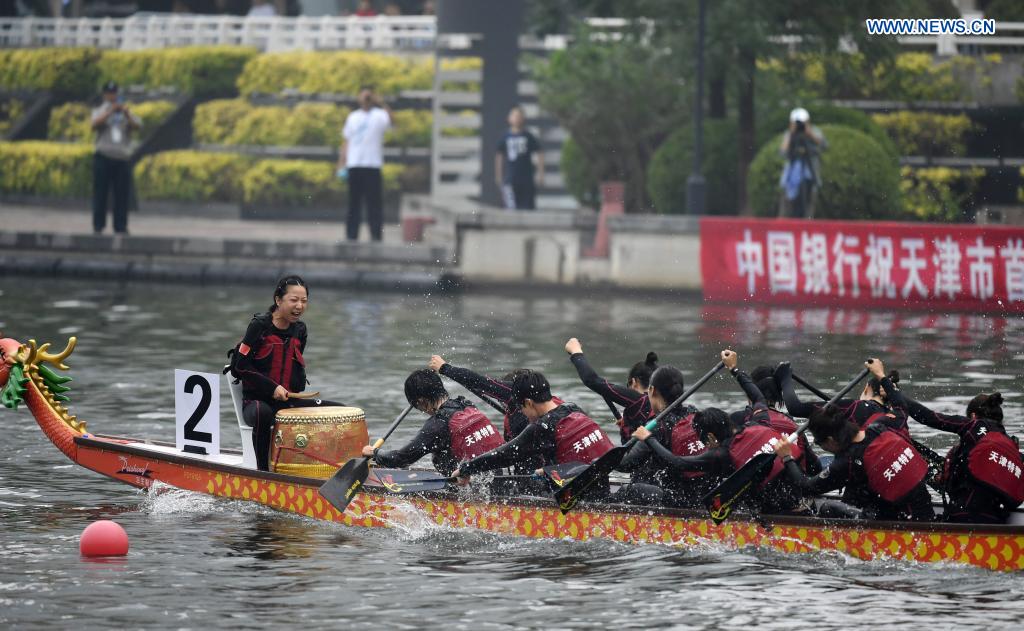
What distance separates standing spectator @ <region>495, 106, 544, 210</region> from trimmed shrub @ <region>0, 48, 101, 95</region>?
501 inches

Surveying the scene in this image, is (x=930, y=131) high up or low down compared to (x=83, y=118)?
down

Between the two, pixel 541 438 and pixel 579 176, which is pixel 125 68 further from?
pixel 541 438

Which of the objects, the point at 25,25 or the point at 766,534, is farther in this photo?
the point at 25,25

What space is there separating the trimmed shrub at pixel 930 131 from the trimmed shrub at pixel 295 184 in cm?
907

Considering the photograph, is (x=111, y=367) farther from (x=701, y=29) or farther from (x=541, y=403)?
(x=701, y=29)

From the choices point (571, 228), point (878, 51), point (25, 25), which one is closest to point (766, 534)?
point (571, 228)

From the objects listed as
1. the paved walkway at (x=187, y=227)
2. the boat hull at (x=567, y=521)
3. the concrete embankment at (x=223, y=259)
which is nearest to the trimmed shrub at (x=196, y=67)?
the paved walkway at (x=187, y=227)

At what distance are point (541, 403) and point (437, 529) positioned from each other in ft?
3.71

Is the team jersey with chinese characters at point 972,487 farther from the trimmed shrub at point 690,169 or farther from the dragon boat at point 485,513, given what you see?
the trimmed shrub at point 690,169

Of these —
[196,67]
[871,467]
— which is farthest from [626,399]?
[196,67]

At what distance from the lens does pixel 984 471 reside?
11.7 meters

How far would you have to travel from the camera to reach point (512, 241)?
88.5 ft

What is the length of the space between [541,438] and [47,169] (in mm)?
24684

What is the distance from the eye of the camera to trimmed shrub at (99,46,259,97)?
120 ft
